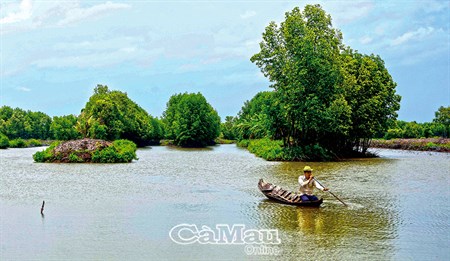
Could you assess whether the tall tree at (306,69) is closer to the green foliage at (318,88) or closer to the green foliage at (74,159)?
the green foliage at (318,88)

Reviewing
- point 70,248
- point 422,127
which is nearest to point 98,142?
point 70,248

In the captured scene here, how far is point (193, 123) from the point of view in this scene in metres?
78.4

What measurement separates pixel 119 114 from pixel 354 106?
43372mm

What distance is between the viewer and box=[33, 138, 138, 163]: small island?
121 feet

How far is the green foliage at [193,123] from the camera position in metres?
79.5

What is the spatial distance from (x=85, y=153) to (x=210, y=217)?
80.0 feet

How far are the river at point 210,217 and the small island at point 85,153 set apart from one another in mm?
9606

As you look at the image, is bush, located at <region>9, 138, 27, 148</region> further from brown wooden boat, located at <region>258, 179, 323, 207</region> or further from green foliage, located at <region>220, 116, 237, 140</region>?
brown wooden boat, located at <region>258, 179, 323, 207</region>

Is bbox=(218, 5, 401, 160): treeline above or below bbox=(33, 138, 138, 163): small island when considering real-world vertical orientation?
above

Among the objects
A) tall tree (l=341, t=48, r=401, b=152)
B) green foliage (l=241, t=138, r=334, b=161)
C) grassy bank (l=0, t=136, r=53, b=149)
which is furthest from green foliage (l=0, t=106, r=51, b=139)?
tall tree (l=341, t=48, r=401, b=152)

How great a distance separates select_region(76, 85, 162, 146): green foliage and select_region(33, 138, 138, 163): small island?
23.2 metres

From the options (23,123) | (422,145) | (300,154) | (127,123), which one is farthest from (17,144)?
(422,145)

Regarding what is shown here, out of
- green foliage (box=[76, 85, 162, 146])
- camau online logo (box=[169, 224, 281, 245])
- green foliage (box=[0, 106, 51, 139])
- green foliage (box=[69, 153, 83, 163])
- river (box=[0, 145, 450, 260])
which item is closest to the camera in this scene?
river (box=[0, 145, 450, 260])

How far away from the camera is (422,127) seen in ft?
291
